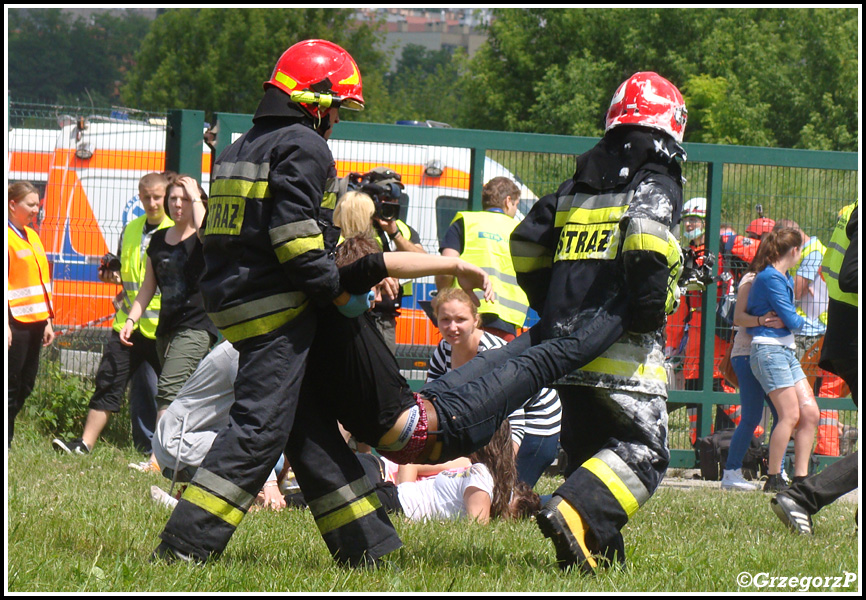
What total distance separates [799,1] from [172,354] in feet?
15.5

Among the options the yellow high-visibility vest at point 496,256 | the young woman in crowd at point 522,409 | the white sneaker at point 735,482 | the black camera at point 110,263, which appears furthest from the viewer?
the black camera at point 110,263

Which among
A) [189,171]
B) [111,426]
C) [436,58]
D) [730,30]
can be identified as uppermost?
[436,58]

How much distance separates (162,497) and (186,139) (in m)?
3.49

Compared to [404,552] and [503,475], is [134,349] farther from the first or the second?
[404,552]

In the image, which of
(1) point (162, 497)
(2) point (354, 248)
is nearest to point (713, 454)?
→ (2) point (354, 248)

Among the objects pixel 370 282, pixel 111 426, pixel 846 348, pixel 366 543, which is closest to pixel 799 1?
pixel 846 348

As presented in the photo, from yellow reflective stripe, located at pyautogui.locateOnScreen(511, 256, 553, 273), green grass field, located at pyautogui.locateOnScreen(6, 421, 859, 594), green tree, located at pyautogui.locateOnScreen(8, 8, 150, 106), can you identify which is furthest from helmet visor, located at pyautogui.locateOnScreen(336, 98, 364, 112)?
green tree, located at pyautogui.locateOnScreen(8, 8, 150, 106)

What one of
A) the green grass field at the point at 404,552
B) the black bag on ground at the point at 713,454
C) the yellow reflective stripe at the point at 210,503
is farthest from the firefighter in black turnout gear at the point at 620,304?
the black bag on ground at the point at 713,454

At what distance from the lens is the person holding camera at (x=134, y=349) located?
782 centimetres

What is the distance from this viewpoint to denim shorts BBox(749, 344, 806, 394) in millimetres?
7527

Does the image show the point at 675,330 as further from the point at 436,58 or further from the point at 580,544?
the point at 436,58

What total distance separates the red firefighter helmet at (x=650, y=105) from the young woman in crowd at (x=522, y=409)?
1804 millimetres

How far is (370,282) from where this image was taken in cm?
382

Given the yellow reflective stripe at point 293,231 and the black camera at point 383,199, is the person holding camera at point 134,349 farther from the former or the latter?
the yellow reflective stripe at point 293,231
